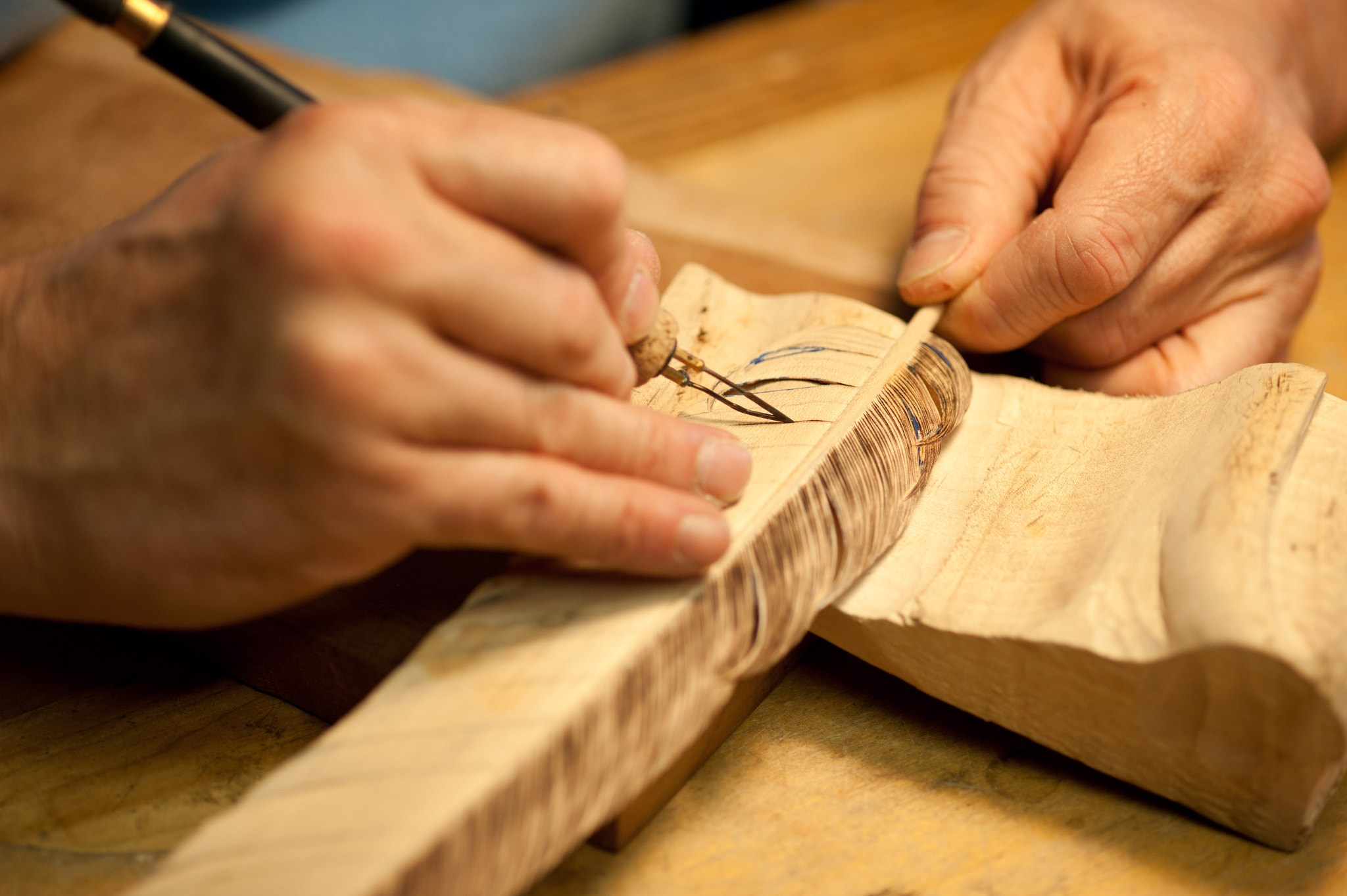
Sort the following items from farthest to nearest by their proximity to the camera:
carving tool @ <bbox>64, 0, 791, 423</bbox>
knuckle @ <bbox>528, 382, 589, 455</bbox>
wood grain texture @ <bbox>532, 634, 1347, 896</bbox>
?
carving tool @ <bbox>64, 0, 791, 423</bbox>, wood grain texture @ <bbox>532, 634, 1347, 896</bbox>, knuckle @ <bbox>528, 382, 589, 455</bbox>

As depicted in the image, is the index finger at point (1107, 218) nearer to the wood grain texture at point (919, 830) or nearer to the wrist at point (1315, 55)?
the wrist at point (1315, 55)

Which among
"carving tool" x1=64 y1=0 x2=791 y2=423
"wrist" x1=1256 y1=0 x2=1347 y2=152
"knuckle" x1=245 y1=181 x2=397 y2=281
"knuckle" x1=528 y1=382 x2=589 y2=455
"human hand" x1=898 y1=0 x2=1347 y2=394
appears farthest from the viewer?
"wrist" x1=1256 y1=0 x2=1347 y2=152

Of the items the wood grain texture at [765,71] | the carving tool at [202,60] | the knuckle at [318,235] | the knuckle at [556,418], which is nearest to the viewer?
the knuckle at [318,235]

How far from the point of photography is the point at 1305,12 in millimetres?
1721

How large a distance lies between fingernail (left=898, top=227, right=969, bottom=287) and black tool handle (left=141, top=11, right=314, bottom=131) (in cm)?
81

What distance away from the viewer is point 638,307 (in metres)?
0.90

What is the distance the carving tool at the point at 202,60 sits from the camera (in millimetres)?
1150

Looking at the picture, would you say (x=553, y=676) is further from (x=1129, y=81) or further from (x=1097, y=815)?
(x=1129, y=81)

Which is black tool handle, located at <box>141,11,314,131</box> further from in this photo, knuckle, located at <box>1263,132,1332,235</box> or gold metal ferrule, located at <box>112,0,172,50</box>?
knuckle, located at <box>1263,132,1332,235</box>

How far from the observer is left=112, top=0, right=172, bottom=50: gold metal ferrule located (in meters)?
1.15

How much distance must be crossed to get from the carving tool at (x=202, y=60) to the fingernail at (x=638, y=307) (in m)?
0.20

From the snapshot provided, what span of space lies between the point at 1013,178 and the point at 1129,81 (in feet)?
0.67

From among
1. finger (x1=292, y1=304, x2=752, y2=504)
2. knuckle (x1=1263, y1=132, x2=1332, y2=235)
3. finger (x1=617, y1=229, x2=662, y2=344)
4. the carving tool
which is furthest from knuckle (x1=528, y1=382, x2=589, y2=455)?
knuckle (x1=1263, y1=132, x2=1332, y2=235)

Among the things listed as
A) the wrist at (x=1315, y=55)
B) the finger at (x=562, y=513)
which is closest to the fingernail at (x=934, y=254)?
the finger at (x=562, y=513)
